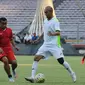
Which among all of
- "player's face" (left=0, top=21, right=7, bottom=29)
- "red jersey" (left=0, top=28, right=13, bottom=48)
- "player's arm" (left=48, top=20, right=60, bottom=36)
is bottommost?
"red jersey" (left=0, top=28, right=13, bottom=48)

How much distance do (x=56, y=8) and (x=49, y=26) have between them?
39588mm

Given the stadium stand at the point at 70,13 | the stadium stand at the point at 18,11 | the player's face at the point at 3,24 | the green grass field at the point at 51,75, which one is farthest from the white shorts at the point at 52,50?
the stadium stand at the point at 18,11

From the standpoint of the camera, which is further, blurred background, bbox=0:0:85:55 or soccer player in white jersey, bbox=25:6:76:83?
blurred background, bbox=0:0:85:55

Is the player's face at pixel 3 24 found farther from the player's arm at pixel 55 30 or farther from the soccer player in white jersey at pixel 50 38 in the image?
the player's arm at pixel 55 30

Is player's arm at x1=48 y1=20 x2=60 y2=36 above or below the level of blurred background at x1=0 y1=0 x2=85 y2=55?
above

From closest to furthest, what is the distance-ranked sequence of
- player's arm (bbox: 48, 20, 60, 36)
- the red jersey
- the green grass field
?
player's arm (bbox: 48, 20, 60, 36), the green grass field, the red jersey

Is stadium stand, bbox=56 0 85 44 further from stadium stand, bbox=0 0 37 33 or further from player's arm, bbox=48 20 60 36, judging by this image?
player's arm, bbox=48 20 60 36

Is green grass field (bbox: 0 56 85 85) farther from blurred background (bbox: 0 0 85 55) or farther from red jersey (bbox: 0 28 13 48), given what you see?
blurred background (bbox: 0 0 85 55)

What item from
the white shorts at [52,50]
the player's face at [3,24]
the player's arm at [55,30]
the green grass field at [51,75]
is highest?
the player's face at [3,24]

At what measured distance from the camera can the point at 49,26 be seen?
1080 centimetres

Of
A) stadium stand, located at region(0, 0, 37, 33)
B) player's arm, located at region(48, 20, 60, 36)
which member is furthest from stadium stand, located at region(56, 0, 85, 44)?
player's arm, located at region(48, 20, 60, 36)

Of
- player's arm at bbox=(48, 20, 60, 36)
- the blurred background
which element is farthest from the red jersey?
the blurred background

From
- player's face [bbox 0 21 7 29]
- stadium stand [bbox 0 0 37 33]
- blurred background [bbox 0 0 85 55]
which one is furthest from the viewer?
stadium stand [bbox 0 0 37 33]

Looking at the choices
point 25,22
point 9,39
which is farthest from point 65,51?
point 9,39
